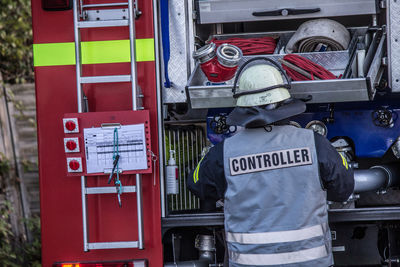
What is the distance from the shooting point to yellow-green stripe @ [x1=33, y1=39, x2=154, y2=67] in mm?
3227

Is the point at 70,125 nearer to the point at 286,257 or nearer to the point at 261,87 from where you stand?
the point at 261,87

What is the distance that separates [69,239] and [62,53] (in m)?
0.96

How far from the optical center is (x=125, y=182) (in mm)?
3197

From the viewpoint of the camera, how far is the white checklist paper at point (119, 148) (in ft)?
10.3

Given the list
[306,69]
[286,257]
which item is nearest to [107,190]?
[286,257]

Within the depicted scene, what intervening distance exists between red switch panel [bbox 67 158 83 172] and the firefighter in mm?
668

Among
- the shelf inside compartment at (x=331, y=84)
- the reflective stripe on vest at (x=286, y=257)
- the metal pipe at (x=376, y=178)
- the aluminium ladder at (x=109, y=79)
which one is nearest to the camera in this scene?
the reflective stripe on vest at (x=286, y=257)

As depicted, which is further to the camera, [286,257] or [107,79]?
[107,79]

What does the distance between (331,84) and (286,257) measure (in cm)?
86

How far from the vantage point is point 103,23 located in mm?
3230

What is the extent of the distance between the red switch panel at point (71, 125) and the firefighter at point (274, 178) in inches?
27.8

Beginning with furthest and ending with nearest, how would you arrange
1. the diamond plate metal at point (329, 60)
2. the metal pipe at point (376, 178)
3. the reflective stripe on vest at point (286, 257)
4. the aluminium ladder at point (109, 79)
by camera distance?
1. the diamond plate metal at point (329, 60)
2. the metal pipe at point (376, 178)
3. the aluminium ladder at point (109, 79)
4. the reflective stripe on vest at point (286, 257)

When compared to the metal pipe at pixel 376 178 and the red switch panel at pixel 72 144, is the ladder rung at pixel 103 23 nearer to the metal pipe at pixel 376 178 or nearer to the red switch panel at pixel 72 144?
the red switch panel at pixel 72 144

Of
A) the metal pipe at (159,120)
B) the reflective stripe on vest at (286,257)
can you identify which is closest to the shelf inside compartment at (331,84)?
the metal pipe at (159,120)
